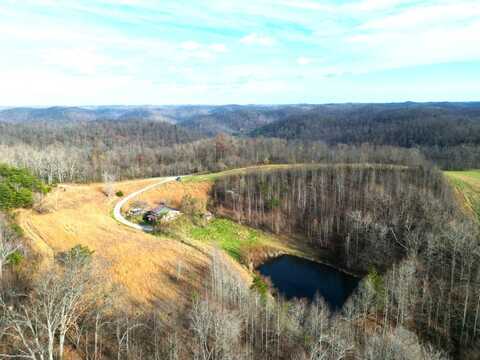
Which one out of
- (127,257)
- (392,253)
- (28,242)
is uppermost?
(28,242)

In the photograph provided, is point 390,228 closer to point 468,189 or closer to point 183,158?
point 468,189

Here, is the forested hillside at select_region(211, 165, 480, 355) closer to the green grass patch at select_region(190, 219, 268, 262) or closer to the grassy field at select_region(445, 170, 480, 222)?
the grassy field at select_region(445, 170, 480, 222)

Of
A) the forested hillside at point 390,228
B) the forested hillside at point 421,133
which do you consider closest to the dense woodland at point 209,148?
A: the forested hillside at point 421,133

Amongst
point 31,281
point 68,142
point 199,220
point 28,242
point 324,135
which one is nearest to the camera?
point 31,281

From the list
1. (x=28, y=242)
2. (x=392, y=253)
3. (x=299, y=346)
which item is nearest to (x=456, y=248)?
(x=392, y=253)

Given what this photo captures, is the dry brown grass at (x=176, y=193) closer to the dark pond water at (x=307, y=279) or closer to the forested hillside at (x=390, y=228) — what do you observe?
the forested hillside at (x=390, y=228)

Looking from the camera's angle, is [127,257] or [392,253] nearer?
[127,257]

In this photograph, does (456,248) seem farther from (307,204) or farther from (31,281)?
(31,281)

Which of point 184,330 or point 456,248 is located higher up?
point 456,248
